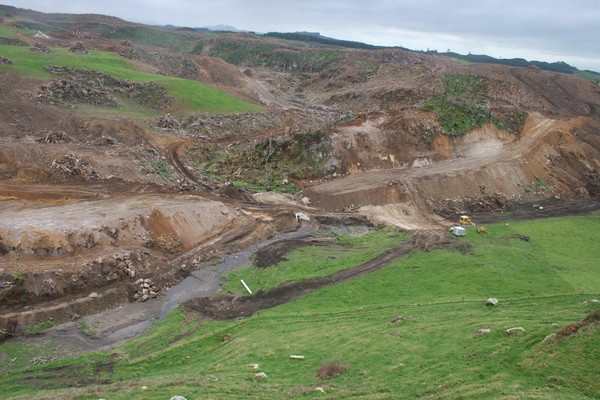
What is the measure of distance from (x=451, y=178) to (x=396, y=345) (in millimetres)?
29724

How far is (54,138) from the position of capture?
41.8 m

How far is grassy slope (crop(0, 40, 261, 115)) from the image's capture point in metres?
55.2

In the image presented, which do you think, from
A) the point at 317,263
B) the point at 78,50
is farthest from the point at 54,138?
the point at 78,50

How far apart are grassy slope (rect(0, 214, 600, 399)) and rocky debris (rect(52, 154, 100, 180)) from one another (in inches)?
666

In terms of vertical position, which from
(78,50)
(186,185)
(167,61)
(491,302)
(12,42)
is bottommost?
(491,302)

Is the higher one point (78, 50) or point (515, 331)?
point (78, 50)

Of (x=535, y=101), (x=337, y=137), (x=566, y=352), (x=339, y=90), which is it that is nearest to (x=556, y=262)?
(x=566, y=352)

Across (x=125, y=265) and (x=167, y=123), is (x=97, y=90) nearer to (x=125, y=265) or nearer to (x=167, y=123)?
(x=167, y=123)

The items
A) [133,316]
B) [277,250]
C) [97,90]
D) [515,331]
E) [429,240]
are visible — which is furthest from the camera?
[97,90]

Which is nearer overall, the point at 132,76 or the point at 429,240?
the point at 429,240

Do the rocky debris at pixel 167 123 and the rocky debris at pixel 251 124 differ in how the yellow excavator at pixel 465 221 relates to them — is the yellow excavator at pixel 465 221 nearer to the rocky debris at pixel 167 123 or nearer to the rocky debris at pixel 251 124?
the rocky debris at pixel 251 124

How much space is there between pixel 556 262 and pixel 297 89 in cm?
6977

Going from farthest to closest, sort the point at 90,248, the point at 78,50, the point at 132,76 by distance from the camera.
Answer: the point at 78,50
the point at 132,76
the point at 90,248

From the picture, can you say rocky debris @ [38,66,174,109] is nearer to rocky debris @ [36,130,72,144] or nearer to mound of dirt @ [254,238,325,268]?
rocky debris @ [36,130,72,144]
